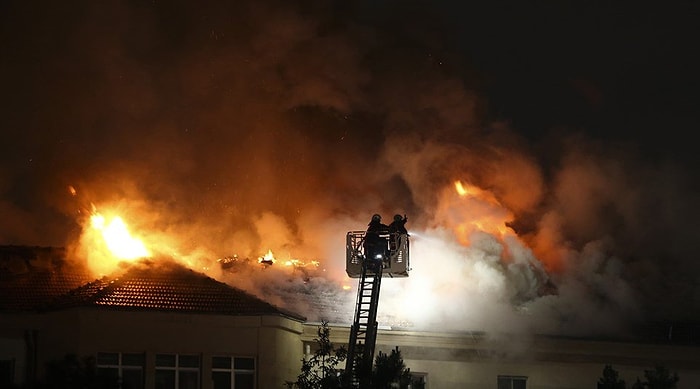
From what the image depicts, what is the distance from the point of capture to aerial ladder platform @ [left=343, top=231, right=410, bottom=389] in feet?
95.3

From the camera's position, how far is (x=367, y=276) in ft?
107

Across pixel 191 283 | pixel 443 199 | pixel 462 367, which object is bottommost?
pixel 462 367

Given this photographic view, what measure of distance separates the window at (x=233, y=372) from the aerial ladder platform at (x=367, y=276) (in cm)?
285

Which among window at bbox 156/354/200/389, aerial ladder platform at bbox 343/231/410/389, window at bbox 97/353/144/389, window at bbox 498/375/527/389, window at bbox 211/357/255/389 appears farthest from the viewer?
window at bbox 498/375/527/389

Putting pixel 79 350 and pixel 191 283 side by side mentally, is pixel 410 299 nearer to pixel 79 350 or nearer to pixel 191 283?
pixel 191 283

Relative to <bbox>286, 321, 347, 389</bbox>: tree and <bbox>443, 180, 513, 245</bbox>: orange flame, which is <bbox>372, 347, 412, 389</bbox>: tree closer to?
<bbox>286, 321, 347, 389</bbox>: tree

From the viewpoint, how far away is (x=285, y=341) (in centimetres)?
3231

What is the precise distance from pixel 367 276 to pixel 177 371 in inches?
230

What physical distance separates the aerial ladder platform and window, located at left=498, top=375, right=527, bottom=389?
4.49 metres

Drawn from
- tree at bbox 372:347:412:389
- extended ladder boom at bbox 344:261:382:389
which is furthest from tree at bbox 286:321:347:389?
tree at bbox 372:347:412:389

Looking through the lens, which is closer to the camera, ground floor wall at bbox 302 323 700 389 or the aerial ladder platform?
the aerial ladder platform

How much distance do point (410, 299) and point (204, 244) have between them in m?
9.39

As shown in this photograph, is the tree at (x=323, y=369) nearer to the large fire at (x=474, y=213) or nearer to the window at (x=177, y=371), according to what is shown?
the window at (x=177, y=371)

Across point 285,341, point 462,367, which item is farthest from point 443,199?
point 285,341
